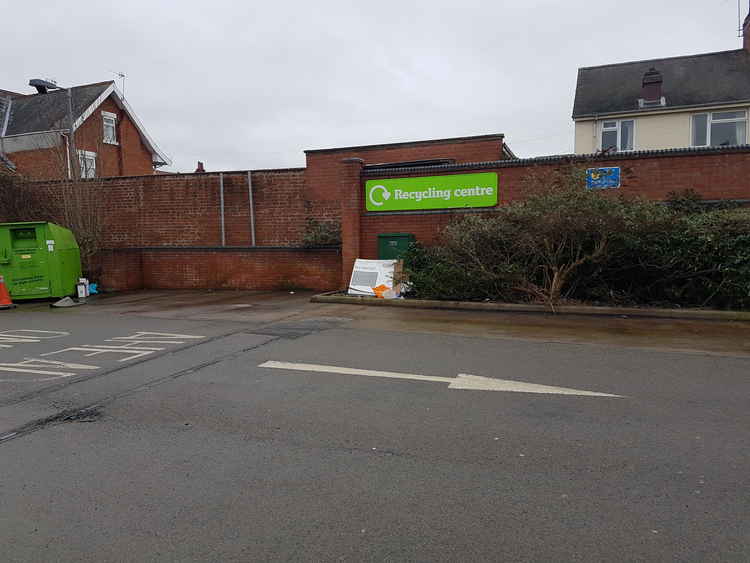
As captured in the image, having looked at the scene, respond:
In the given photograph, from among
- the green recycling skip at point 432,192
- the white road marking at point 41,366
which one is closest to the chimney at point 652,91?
the green recycling skip at point 432,192

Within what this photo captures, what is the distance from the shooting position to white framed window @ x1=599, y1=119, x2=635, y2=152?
2648 cm

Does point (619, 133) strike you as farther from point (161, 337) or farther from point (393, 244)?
point (161, 337)

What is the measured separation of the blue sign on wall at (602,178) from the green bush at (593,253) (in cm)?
55

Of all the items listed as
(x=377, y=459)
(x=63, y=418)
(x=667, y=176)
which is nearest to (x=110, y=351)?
(x=63, y=418)

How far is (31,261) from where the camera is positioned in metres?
14.3

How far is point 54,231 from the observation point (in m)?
14.7

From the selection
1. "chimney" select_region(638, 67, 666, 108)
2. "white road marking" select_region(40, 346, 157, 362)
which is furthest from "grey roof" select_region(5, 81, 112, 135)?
"chimney" select_region(638, 67, 666, 108)

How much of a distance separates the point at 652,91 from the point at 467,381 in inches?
993

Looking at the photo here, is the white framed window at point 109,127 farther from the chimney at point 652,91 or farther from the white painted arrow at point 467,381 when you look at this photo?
the white painted arrow at point 467,381

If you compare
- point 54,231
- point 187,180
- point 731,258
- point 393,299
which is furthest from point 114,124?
point 731,258

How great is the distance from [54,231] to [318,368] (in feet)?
37.5

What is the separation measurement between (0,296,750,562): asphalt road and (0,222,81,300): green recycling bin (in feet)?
26.1

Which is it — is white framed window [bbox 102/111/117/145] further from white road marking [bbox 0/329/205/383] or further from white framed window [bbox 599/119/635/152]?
white framed window [bbox 599/119/635/152]

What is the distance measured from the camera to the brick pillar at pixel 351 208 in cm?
1466
